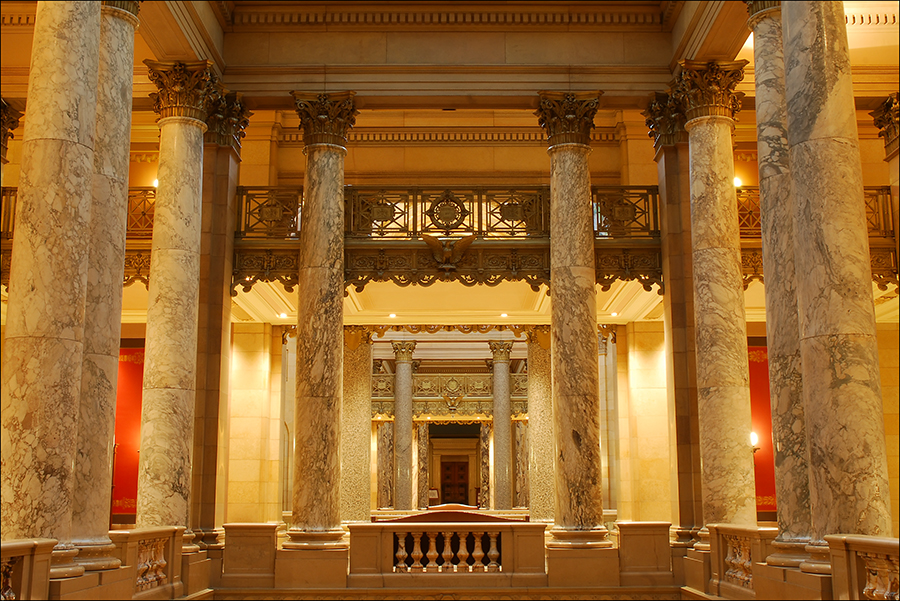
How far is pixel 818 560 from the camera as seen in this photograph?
802cm

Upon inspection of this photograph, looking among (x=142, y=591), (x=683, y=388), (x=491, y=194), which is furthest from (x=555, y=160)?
(x=142, y=591)

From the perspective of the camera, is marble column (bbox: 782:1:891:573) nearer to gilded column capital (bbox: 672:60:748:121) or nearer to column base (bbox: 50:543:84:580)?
gilded column capital (bbox: 672:60:748:121)

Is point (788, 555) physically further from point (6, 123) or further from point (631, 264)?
point (6, 123)

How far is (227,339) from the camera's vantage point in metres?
13.4

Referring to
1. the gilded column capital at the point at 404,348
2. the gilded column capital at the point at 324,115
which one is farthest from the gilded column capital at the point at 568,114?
the gilded column capital at the point at 404,348

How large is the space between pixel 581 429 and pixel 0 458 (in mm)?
7639

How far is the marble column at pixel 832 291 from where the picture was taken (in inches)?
301

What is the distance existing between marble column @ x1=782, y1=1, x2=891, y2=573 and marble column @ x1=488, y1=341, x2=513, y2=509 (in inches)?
653

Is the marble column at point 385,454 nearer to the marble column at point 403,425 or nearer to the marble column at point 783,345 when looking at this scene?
the marble column at point 403,425

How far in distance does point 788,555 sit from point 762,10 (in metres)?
5.95

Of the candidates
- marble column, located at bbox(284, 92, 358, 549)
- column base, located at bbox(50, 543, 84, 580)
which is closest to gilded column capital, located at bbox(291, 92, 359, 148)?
marble column, located at bbox(284, 92, 358, 549)

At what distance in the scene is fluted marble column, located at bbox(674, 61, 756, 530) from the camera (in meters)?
11.8

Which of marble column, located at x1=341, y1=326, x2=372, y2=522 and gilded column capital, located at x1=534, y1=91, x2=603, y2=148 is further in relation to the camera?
marble column, located at x1=341, y1=326, x2=372, y2=522

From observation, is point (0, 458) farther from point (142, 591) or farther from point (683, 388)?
point (683, 388)
